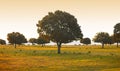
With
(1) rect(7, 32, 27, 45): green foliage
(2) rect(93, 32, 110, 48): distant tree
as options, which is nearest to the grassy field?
(1) rect(7, 32, 27, 45): green foliage

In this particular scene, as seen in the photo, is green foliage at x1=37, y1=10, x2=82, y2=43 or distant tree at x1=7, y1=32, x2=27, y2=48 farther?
distant tree at x1=7, y1=32, x2=27, y2=48

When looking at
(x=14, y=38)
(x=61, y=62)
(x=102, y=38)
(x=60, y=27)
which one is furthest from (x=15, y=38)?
(x=61, y=62)

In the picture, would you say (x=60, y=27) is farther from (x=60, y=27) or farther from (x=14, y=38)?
(x=14, y=38)

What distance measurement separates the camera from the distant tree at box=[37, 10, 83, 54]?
99.5 m

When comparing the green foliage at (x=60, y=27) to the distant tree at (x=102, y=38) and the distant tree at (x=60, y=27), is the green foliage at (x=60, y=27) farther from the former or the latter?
the distant tree at (x=102, y=38)

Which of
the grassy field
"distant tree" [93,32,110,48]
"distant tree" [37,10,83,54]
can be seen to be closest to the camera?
the grassy field

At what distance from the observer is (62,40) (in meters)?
101

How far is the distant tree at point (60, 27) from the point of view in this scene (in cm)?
9950

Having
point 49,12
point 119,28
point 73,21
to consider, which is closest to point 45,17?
point 49,12

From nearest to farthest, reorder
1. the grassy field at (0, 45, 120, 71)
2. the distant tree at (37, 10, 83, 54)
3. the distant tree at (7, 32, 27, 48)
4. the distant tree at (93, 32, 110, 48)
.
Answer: the grassy field at (0, 45, 120, 71)
the distant tree at (37, 10, 83, 54)
the distant tree at (7, 32, 27, 48)
the distant tree at (93, 32, 110, 48)

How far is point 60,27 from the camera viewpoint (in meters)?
101

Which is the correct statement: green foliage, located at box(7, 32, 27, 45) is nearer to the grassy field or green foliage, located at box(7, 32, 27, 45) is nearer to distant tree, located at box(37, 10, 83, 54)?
distant tree, located at box(37, 10, 83, 54)

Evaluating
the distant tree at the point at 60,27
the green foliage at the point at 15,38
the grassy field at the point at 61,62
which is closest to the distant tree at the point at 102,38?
the green foliage at the point at 15,38

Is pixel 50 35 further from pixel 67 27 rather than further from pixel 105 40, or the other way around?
pixel 105 40
